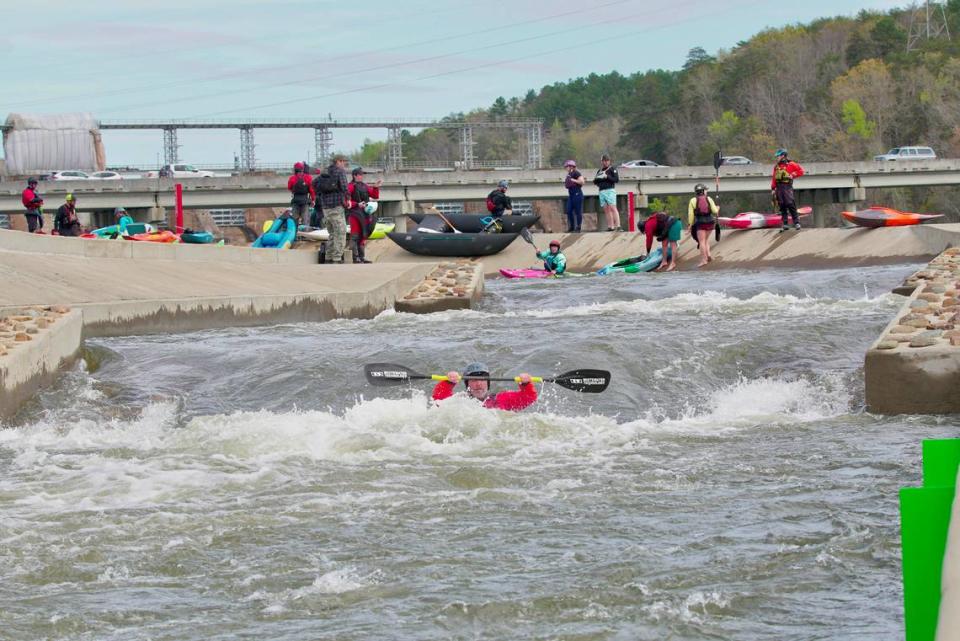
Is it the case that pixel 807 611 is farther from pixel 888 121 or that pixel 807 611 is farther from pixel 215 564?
pixel 888 121

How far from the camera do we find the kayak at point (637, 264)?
27.7 metres

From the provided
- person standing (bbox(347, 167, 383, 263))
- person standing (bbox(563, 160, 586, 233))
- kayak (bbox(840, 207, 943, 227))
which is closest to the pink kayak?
person standing (bbox(563, 160, 586, 233))

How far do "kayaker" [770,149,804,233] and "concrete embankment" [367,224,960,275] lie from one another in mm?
393

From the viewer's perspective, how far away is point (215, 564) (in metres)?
7.47

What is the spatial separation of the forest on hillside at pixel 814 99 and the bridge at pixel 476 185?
27508 millimetres

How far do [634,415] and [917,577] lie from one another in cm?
779

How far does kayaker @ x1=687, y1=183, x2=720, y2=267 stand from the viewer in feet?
86.2

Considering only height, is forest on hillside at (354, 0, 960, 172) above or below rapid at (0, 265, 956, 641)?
above

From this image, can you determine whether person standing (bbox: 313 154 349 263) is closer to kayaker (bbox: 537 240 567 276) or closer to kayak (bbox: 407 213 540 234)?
kayaker (bbox: 537 240 567 276)

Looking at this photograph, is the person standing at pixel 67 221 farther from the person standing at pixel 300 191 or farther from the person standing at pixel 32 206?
the person standing at pixel 300 191

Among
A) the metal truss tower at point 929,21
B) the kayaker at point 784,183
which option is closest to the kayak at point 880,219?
the kayaker at point 784,183

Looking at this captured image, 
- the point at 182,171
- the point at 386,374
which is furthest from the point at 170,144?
the point at 386,374

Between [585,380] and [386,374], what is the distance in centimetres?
167

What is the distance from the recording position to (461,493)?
8.95 metres
